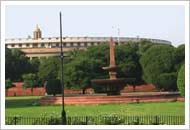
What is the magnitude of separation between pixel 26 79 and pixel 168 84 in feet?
58.3

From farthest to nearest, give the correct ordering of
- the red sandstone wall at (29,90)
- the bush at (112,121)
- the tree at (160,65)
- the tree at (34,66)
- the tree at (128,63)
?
the tree at (34,66), the red sandstone wall at (29,90), the tree at (128,63), the tree at (160,65), the bush at (112,121)

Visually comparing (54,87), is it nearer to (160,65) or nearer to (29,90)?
(160,65)

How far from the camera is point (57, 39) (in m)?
82.5

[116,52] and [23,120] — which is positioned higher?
[116,52]

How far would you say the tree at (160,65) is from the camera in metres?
43.7

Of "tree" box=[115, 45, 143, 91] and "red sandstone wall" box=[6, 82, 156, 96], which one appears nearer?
"tree" box=[115, 45, 143, 91]

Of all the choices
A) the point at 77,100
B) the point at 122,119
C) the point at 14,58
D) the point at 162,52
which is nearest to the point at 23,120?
the point at 122,119

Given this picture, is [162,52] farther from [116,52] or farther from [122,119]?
[122,119]

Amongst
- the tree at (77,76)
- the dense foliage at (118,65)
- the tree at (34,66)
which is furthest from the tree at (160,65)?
the tree at (34,66)

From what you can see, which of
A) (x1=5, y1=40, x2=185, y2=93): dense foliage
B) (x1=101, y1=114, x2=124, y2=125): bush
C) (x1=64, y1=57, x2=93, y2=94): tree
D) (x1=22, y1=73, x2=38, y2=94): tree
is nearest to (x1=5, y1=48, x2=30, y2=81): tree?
(x1=5, y1=40, x2=185, y2=93): dense foliage

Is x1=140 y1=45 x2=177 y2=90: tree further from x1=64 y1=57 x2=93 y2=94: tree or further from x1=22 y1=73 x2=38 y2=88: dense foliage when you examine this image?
x1=22 y1=73 x2=38 y2=88: dense foliage

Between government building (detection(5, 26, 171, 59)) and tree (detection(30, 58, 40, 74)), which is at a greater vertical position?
government building (detection(5, 26, 171, 59))

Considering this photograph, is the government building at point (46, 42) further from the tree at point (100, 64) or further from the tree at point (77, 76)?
the tree at point (77, 76)

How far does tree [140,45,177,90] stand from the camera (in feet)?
143
